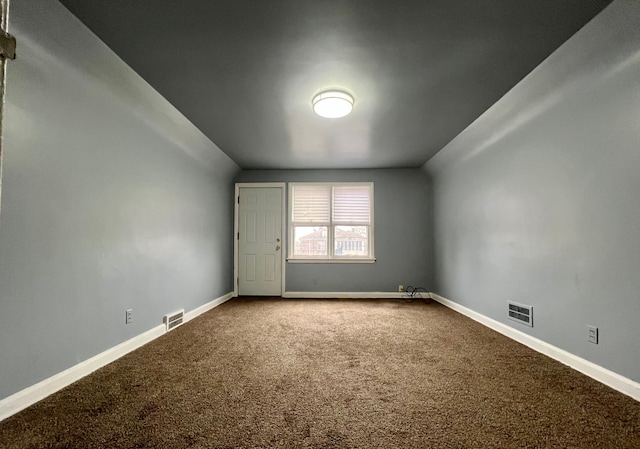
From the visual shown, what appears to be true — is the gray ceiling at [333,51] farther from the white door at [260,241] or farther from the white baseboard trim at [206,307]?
the white baseboard trim at [206,307]

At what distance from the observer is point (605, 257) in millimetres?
2236

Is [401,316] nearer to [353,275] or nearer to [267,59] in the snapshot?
[353,275]

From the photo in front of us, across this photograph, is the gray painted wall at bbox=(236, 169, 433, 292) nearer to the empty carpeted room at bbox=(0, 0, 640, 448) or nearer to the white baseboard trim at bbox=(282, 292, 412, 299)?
the white baseboard trim at bbox=(282, 292, 412, 299)

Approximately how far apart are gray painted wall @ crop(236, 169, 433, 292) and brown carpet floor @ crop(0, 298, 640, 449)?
2511mm

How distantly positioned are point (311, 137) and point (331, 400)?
321 centimetres

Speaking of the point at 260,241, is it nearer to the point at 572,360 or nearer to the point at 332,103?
the point at 332,103

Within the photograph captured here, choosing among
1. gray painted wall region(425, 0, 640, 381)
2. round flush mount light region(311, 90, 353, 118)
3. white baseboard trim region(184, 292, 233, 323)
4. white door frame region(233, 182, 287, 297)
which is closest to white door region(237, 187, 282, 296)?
white door frame region(233, 182, 287, 297)

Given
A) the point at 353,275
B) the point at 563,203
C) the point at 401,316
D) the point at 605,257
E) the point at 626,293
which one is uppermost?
the point at 563,203

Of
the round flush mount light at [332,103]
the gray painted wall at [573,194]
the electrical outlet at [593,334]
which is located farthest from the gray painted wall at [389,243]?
the electrical outlet at [593,334]

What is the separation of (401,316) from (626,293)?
98.8 inches

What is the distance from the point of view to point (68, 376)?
7.07 feet

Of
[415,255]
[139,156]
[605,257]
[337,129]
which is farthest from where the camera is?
[415,255]

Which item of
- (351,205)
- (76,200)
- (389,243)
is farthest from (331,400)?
(351,205)

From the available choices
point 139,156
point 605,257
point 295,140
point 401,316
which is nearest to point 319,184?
point 295,140
